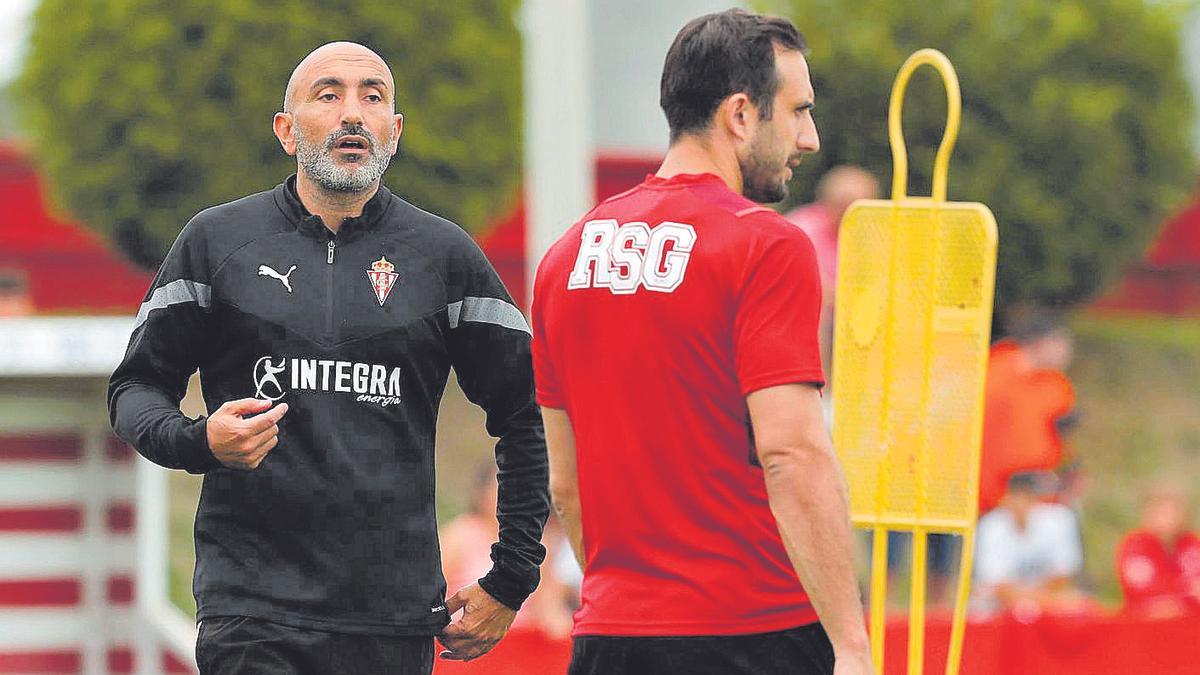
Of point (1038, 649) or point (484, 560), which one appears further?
point (484, 560)

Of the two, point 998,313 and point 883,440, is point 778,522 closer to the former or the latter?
point 883,440

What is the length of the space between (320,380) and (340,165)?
44 cm

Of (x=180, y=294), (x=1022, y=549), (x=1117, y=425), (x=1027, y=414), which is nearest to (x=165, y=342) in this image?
(x=180, y=294)

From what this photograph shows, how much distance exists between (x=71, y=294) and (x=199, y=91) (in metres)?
4.18

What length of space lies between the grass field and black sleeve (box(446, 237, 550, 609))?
9.91 m

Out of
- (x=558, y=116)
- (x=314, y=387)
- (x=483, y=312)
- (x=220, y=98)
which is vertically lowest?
(x=314, y=387)

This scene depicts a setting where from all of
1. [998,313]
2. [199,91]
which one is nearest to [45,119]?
[199,91]

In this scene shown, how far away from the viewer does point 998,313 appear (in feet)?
58.8

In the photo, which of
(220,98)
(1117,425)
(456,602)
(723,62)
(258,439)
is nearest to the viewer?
(723,62)

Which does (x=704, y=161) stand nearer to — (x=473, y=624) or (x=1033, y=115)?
(x=473, y=624)

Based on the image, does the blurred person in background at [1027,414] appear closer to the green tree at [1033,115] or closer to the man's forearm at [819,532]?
the green tree at [1033,115]

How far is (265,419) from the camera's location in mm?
3859

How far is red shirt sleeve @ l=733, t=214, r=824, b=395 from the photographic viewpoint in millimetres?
3525

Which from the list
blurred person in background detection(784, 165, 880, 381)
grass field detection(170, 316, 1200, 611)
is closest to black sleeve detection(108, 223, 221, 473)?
blurred person in background detection(784, 165, 880, 381)
